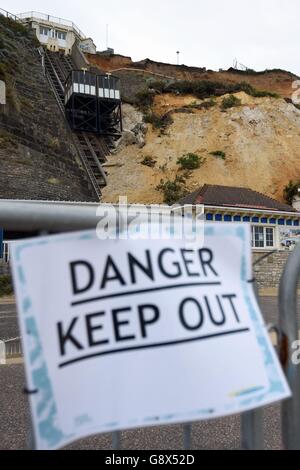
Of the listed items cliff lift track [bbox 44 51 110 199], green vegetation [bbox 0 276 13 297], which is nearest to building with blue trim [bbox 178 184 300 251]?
cliff lift track [bbox 44 51 110 199]

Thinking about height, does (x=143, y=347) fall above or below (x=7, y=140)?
below

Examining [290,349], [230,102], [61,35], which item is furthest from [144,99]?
[290,349]

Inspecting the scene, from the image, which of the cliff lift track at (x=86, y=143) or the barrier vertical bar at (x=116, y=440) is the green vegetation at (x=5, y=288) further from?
the cliff lift track at (x=86, y=143)

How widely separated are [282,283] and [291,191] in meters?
36.0

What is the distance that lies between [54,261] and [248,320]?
768mm

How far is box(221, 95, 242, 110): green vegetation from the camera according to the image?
44.2m

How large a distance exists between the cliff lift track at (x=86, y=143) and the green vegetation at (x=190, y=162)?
7.45 metres

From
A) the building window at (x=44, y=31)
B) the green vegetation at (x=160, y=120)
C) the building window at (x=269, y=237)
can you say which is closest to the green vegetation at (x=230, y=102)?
the green vegetation at (x=160, y=120)

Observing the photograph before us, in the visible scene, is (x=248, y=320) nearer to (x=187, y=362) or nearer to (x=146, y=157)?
(x=187, y=362)

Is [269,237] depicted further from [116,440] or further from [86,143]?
[116,440]

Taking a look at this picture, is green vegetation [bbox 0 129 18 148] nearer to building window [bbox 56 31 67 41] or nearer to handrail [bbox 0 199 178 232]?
handrail [bbox 0 199 178 232]

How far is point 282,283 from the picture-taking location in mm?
1712

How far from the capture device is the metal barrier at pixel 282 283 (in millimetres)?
1527

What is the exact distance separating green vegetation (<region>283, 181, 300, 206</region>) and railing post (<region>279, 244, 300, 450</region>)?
3550 cm
